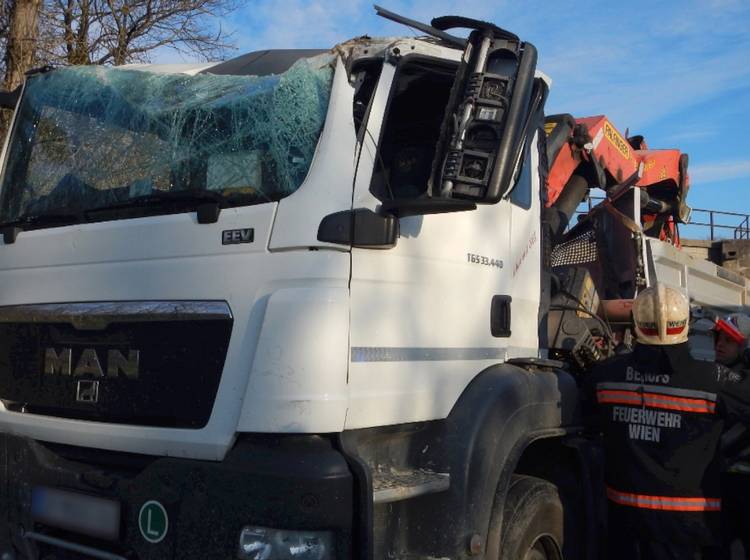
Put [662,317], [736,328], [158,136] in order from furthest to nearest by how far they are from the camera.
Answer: [736,328] < [662,317] < [158,136]

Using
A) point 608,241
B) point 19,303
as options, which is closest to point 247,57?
point 19,303

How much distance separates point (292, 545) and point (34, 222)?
1.90 meters

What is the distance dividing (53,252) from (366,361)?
146cm

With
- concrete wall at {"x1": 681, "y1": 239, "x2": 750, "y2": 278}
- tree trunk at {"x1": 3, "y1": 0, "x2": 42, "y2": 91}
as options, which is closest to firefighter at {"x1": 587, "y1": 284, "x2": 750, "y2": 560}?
concrete wall at {"x1": 681, "y1": 239, "x2": 750, "y2": 278}

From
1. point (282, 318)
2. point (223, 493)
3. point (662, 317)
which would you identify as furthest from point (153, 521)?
point (662, 317)

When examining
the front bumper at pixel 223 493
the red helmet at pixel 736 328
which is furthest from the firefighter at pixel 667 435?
the front bumper at pixel 223 493

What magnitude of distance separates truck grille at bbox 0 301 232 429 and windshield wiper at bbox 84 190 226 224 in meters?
0.33

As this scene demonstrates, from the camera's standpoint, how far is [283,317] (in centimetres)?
250

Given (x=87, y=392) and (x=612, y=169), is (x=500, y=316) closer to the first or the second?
(x=87, y=392)

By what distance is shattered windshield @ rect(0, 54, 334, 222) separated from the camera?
282 centimetres

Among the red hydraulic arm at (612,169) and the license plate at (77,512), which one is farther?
the red hydraulic arm at (612,169)

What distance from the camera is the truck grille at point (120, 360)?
268cm

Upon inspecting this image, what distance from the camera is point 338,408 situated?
249 cm

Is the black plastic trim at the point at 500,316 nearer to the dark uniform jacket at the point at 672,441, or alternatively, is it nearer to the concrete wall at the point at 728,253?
the dark uniform jacket at the point at 672,441
